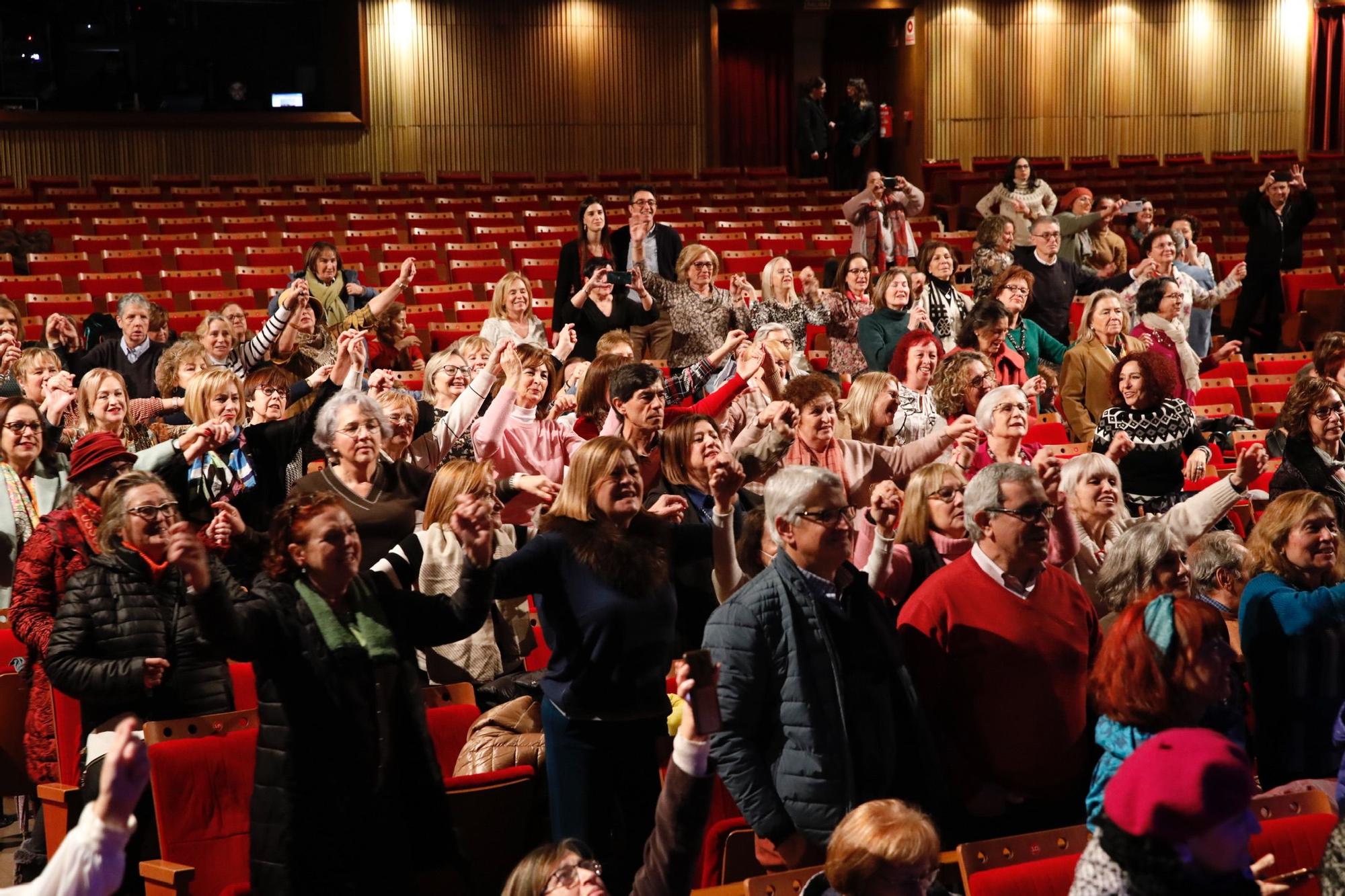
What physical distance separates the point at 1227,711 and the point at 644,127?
12.7 meters

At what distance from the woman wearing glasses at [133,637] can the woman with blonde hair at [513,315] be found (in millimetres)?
3343

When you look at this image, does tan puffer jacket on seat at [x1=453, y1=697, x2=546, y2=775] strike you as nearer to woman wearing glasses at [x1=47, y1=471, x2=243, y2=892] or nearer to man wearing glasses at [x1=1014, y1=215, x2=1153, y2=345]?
woman wearing glasses at [x1=47, y1=471, x2=243, y2=892]

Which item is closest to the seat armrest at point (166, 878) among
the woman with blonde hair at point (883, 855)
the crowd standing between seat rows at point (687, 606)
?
the crowd standing between seat rows at point (687, 606)

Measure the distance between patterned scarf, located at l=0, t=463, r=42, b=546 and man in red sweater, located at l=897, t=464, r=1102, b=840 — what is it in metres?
2.50

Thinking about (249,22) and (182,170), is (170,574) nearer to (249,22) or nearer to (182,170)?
(182,170)

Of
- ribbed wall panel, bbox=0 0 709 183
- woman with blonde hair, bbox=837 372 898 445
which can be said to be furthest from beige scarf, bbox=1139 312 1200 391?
ribbed wall panel, bbox=0 0 709 183

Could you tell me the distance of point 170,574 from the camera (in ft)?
10.4

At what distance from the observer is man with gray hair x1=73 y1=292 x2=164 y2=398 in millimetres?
6129

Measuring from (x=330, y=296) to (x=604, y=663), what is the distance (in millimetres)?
4916

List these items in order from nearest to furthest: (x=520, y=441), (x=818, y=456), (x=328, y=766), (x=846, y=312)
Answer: (x=328, y=766), (x=818, y=456), (x=520, y=441), (x=846, y=312)

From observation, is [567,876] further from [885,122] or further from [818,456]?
[885,122]

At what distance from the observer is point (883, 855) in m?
2.15

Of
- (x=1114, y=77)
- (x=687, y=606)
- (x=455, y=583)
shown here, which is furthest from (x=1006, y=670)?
(x=1114, y=77)

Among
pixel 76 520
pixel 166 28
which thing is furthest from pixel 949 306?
pixel 166 28
